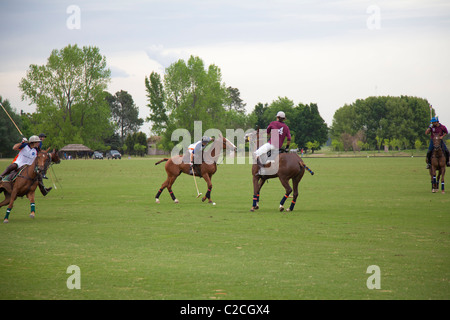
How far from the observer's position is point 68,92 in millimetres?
96750

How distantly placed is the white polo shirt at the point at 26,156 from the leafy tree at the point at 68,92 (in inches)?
3269

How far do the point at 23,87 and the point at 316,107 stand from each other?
67884 millimetres

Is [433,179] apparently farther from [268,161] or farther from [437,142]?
[268,161]

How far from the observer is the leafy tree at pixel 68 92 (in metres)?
94.7

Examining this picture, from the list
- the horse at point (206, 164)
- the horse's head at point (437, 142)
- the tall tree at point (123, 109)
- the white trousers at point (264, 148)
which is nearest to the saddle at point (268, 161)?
the white trousers at point (264, 148)

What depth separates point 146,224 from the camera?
573 inches

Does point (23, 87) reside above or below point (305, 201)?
above

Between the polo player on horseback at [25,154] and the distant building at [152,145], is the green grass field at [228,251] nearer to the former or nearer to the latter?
the polo player on horseback at [25,154]

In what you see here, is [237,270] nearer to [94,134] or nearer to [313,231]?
[313,231]

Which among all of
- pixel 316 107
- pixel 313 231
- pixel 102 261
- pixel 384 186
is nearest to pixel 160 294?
pixel 102 261

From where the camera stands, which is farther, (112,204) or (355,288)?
(112,204)

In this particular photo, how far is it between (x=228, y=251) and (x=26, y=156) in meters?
7.90

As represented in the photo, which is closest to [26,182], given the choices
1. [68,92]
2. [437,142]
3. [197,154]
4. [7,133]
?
[197,154]

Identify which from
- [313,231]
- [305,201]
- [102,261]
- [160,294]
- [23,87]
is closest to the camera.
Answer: [160,294]
